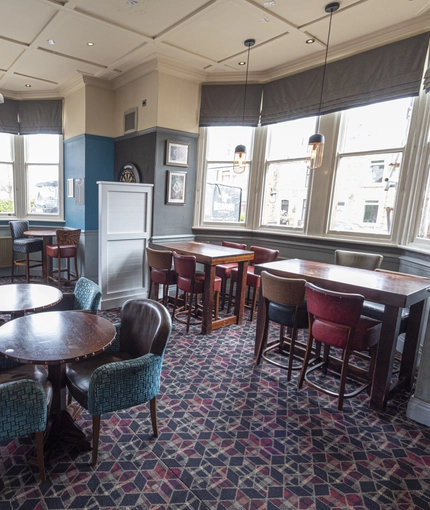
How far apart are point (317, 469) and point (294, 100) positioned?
4.48m

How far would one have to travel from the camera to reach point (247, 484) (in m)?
1.79

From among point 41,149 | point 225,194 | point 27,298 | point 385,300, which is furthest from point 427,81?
point 41,149

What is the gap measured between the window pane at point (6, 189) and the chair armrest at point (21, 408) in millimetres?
5925

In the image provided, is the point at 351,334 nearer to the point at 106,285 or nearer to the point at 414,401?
the point at 414,401

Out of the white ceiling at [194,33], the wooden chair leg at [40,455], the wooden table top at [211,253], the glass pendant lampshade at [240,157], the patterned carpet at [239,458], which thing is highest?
the white ceiling at [194,33]

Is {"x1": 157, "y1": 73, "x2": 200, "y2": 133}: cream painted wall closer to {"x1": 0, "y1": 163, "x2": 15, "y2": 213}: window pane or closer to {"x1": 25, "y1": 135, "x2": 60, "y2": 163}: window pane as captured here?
{"x1": 25, "y1": 135, "x2": 60, "y2": 163}: window pane

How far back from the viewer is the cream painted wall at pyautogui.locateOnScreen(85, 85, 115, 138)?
17.8 feet

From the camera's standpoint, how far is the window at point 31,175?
632 cm

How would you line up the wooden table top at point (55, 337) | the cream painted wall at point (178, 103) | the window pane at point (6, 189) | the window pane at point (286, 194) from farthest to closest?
the window pane at point (6, 189)
the window pane at point (286, 194)
the cream painted wall at point (178, 103)
the wooden table top at point (55, 337)

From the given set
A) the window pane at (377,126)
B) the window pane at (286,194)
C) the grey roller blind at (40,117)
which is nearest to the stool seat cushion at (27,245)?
the grey roller blind at (40,117)

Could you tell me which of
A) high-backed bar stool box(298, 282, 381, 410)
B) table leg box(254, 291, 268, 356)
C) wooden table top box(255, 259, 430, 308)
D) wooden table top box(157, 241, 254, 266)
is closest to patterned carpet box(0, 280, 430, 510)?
high-backed bar stool box(298, 282, 381, 410)

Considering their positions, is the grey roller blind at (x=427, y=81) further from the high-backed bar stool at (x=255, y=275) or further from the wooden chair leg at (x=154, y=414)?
the wooden chair leg at (x=154, y=414)

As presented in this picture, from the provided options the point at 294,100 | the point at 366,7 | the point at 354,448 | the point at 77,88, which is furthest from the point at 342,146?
the point at 77,88

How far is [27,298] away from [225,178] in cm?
369
